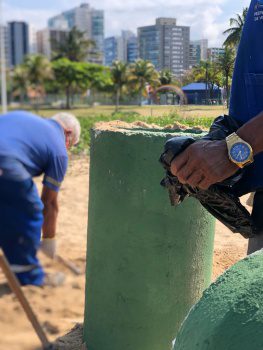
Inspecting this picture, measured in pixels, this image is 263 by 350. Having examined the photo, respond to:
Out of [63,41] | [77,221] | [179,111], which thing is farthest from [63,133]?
[63,41]

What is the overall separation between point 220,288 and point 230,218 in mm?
508

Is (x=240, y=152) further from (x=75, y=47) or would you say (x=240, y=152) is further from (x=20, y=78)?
(x=75, y=47)

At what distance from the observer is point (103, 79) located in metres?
58.6

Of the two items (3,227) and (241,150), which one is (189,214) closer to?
(241,150)

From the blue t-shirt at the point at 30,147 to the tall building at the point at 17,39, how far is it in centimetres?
12194

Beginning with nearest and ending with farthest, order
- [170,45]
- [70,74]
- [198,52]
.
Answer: [198,52] → [170,45] → [70,74]

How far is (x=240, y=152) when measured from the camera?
51.0 inches

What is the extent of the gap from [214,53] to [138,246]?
95 centimetres

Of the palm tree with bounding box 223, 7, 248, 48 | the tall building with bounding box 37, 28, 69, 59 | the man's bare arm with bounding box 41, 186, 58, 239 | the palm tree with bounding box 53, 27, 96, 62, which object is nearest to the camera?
the palm tree with bounding box 223, 7, 248, 48

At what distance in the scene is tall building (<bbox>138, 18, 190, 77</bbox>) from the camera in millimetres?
2549

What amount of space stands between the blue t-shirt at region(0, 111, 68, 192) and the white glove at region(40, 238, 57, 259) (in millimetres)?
637

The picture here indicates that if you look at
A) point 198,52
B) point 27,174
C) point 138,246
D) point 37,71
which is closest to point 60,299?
point 27,174

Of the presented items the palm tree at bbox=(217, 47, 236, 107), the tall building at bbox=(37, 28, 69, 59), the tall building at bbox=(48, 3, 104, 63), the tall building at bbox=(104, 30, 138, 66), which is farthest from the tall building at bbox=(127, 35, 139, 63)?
the tall building at bbox=(48, 3, 104, 63)

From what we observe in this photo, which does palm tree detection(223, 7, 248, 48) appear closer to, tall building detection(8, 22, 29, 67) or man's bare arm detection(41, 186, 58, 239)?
man's bare arm detection(41, 186, 58, 239)
